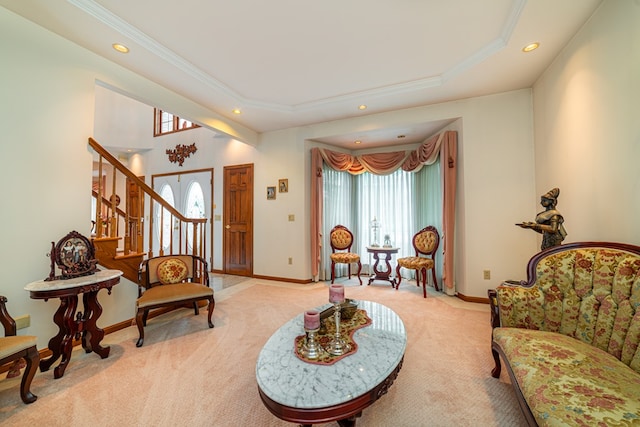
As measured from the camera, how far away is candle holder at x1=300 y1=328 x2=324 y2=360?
133 centimetres

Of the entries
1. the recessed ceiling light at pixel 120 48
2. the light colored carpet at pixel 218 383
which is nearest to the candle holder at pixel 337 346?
the light colored carpet at pixel 218 383

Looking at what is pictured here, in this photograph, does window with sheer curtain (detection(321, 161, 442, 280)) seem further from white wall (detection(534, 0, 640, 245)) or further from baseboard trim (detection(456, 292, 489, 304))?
white wall (detection(534, 0, 640, 245))

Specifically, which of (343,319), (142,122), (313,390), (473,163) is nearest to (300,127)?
(473,163)

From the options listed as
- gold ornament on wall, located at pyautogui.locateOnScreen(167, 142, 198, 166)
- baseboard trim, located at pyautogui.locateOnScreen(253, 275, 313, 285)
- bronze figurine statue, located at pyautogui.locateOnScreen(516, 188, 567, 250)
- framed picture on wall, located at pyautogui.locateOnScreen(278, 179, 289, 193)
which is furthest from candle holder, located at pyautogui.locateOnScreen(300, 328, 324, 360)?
gold ornament on wall, located at pyautogui.locateOnScreen(167, 142, 198, 166)

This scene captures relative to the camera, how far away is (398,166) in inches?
175

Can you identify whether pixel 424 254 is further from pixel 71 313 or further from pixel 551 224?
pixel 71 313

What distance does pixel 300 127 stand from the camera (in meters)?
4.38

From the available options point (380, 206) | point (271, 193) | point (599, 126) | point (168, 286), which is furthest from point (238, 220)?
point (599, 126)

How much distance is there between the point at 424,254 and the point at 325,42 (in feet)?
10.7

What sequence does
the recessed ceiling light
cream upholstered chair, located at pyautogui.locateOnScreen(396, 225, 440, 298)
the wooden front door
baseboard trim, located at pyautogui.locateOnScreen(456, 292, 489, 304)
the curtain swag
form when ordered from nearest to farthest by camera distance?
the recessed ceiling light → baseboard trim, located at pyautogui.locateOnScreen(456, 292, 489, 304) → the curtain swag → cream upholstered chair, located at pyautogui.locateOnScreen(396, 225, 440, 298) → the wooden front door

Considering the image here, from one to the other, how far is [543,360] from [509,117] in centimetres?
303

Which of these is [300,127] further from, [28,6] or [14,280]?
[14,280]

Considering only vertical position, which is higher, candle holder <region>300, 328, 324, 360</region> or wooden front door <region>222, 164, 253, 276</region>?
wooden front door <region>222, 164, 253, 276</region>

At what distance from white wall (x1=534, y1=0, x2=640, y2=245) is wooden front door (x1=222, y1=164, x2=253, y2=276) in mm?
4435
